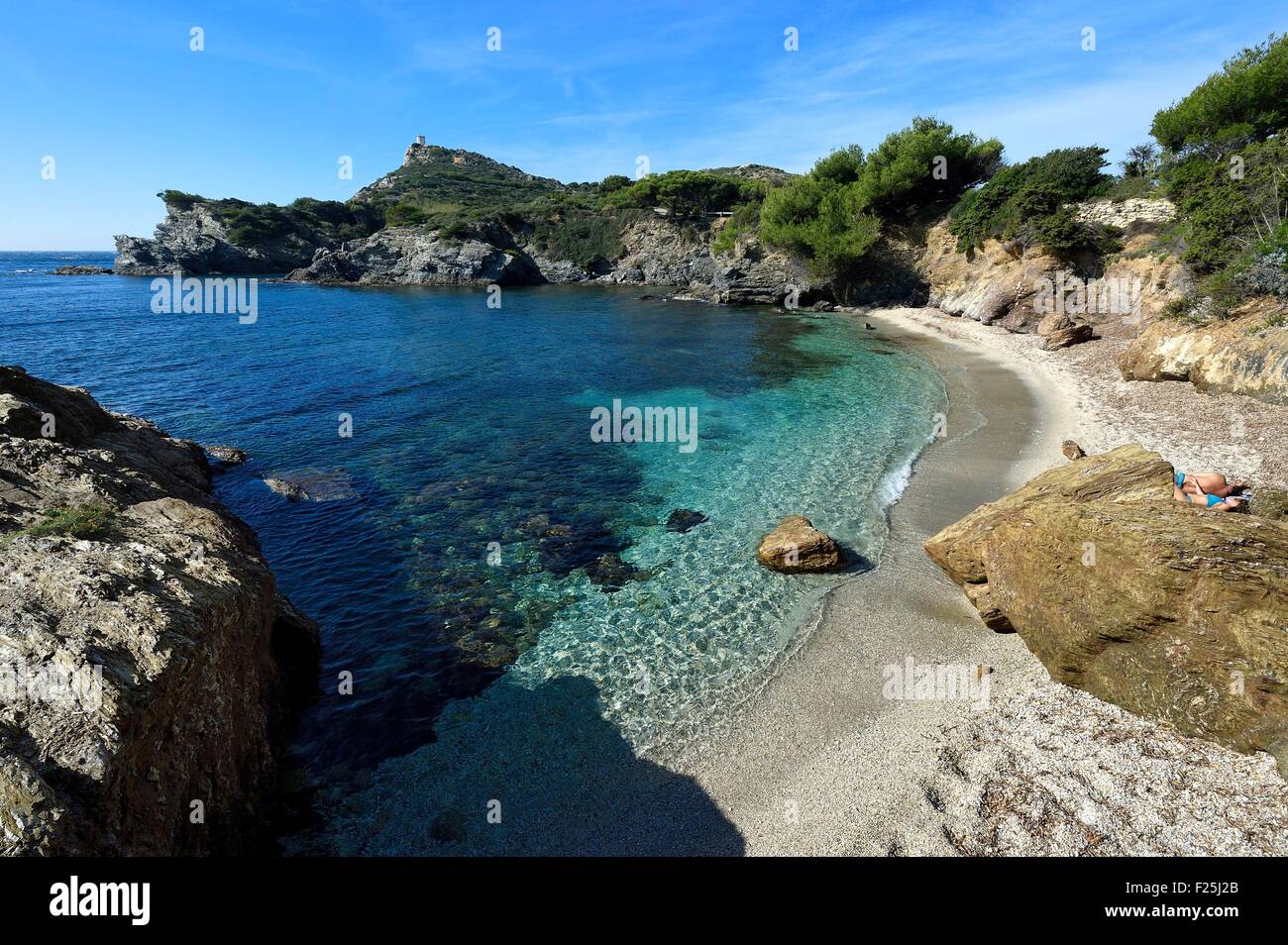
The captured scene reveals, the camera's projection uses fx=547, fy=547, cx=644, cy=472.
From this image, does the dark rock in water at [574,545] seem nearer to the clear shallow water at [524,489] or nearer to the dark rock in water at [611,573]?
the clear shallow water at [524,489]

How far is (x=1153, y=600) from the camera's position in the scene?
31.1ft

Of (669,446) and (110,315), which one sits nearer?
(669,446)

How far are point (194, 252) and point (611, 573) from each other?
149 m

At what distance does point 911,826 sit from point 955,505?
1265 centimetres

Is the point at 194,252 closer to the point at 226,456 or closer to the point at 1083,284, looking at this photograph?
the point at 226,456

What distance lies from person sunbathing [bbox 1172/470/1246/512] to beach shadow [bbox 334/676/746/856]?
13.5 meters

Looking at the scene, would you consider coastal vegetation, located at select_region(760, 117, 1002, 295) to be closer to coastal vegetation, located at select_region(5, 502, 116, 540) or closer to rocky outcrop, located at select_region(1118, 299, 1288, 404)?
rocky outcrop, located at select_region(1118, 299, 1288, 404)

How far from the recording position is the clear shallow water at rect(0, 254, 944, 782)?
12.2 metres

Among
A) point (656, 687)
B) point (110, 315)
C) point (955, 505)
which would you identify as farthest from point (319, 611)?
point (110, 315)

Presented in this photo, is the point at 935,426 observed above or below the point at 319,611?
above

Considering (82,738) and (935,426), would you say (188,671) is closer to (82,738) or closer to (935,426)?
(82,738)

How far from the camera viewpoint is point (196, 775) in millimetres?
7027

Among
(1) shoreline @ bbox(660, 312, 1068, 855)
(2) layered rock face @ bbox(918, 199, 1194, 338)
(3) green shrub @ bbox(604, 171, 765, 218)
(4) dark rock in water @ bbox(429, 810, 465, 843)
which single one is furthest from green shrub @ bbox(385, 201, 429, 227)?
(4) dark rock in water @ bbox(429, 810, 465, 843)
